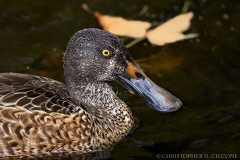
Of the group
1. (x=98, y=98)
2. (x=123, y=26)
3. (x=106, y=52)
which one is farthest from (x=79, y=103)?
(x=123, y=26)

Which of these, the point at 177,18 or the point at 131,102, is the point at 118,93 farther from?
the point at 177,18

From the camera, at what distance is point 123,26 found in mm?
9344

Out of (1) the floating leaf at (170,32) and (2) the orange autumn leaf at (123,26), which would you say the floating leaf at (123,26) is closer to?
(2) the orange autumn leaf at (123,26)

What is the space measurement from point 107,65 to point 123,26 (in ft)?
6.99

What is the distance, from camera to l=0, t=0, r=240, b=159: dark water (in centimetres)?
725

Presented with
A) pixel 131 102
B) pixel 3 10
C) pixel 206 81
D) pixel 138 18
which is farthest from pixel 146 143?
pixel 3 10

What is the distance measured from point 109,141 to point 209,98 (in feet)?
4.77

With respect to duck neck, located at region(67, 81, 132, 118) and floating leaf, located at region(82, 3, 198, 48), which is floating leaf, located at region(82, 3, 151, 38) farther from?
duck neck, located at region(67, 81, 132, 118)

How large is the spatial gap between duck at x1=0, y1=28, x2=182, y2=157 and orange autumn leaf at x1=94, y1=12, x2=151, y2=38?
175cm

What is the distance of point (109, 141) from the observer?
7406 mm

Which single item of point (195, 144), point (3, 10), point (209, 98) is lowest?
point (195, 144)

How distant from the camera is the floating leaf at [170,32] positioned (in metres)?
9.21

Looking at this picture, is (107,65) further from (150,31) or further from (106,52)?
(150,31)

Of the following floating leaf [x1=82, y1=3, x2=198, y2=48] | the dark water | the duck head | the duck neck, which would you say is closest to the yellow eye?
the duck head
